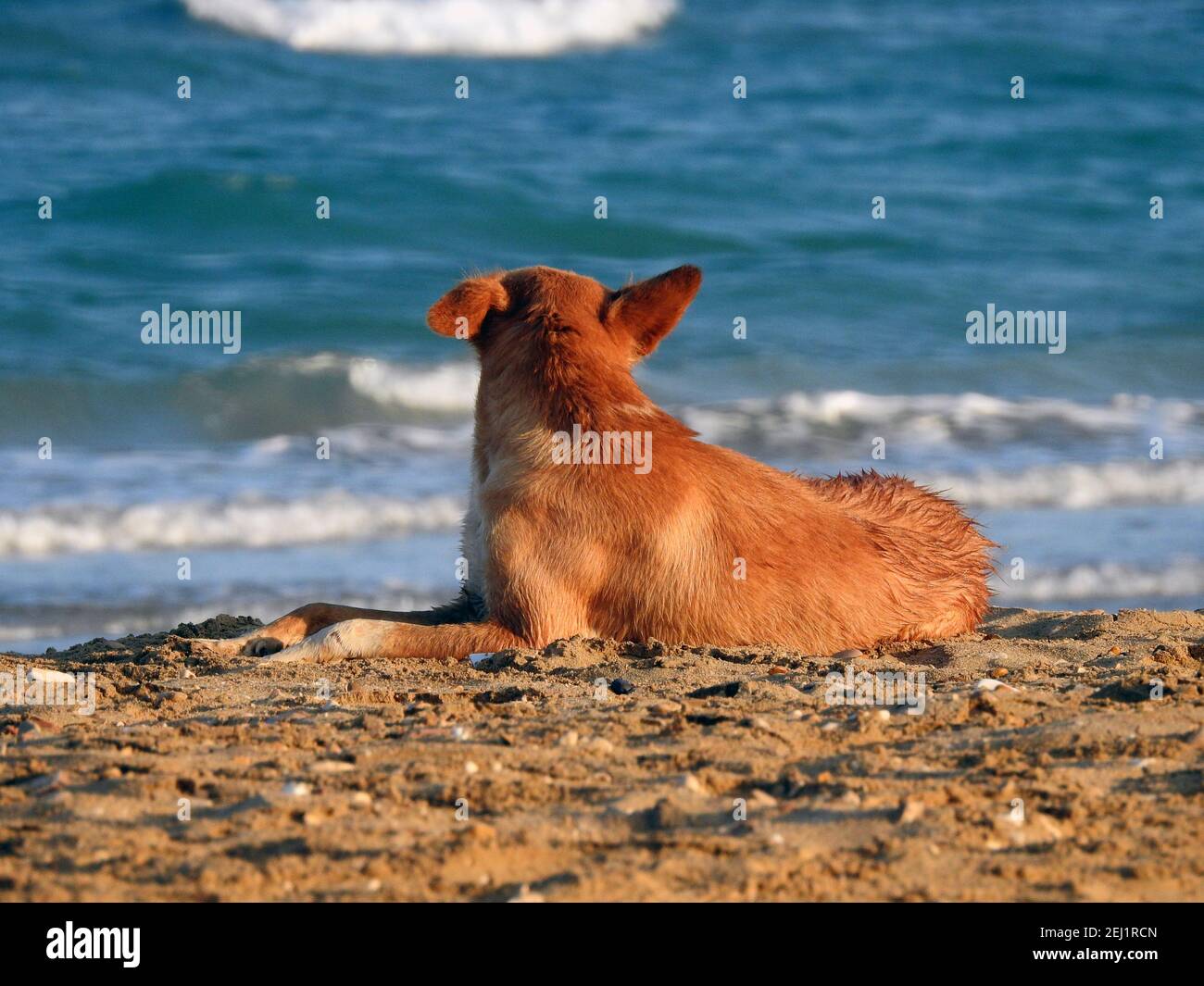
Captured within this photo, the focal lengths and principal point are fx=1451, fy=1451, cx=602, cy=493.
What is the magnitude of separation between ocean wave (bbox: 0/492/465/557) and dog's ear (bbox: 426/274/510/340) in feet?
10.9

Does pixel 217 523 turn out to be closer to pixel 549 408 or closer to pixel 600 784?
pixel 549 408

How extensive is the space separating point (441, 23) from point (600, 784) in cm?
2097

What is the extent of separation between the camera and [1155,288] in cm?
1652

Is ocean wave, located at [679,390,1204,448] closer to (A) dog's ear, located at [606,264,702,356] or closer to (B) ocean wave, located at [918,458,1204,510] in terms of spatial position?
(B) ocean wave, located at [918,458,1204,510]

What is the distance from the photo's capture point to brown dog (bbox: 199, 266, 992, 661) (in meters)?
5.94

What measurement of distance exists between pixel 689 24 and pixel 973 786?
2167 cm

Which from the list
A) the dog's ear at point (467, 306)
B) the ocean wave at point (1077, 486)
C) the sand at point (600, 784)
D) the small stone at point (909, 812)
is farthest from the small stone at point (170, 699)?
the ocean wave at point (1077, 486)

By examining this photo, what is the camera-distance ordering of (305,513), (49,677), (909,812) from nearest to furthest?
(909,812) < (49,677) < (305,513)

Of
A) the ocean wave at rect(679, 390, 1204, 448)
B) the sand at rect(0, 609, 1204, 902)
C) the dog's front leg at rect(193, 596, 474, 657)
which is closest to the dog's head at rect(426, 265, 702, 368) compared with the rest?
the dog's front leg at rect(193, 596, 474, 657)

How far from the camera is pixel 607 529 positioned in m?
5.95

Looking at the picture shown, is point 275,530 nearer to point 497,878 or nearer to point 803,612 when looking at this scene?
point 803,612

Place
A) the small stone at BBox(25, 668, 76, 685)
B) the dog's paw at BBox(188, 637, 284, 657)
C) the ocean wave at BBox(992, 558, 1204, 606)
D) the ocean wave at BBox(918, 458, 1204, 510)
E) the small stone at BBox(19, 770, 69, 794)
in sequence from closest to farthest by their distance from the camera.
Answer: the small stone at BBox(19, 770, 69, 794), the small stone at BBox(25, 668, 76, 685), the dog's paw at BBox(188, 637, 284, 657), the ocean wave at BBox(992, 558, 1204, 606), the ocean wave at BBox(918, 458, 1204, 510)

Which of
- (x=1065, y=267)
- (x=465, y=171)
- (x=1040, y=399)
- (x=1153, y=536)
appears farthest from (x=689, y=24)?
(x=1153, y=536)

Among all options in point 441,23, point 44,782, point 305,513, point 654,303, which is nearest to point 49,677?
point 44,782
